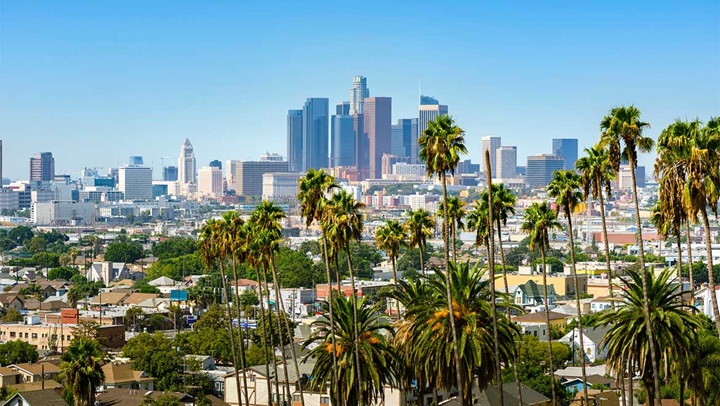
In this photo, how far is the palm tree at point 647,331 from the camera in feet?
116

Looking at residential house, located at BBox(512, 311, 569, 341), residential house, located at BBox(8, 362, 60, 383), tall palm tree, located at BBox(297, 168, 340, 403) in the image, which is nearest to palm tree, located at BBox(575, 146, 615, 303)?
tall palm tree, located at BBox(297, 168, 340, 403)

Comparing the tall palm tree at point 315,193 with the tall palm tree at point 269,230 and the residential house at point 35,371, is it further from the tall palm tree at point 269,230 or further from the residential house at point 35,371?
the residential house at point 35,371

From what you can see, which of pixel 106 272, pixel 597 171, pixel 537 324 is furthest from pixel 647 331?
pixel 106 272

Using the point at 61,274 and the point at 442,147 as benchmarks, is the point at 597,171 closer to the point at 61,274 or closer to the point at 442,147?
the point at 442,147

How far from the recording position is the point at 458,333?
37031mm

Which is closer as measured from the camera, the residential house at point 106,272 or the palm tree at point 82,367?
the palm tree at point 82,367

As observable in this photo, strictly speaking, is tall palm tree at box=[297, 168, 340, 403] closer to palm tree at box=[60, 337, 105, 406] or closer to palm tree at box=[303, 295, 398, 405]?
palm tree at box=[303, 295, 398, 405]

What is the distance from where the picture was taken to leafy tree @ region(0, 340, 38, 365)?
78.8 metres

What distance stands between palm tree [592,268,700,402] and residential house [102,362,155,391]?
36.9 metres

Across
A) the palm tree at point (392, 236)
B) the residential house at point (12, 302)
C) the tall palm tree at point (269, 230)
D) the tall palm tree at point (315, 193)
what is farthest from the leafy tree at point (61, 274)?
the tall palm tree at point (315, 193)

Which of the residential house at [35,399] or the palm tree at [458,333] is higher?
the palm tree at [458,333]

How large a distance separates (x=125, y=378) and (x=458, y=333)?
117 feet

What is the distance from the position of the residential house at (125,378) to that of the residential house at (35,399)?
9059 millimetres

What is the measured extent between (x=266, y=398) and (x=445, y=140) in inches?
1109
